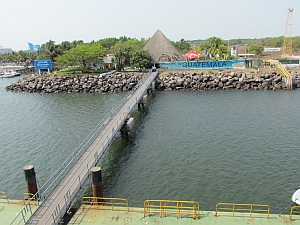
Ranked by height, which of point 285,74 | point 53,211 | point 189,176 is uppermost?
point 285,74

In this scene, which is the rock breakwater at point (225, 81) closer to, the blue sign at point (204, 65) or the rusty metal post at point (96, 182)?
the blue sign at point (204, 65)

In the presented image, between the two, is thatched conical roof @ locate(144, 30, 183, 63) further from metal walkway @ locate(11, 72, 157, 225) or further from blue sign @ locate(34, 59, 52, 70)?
metal walkway @ locate(11, 72, 157, 225)

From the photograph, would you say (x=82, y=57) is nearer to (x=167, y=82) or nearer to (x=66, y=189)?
(x=167, y=82)

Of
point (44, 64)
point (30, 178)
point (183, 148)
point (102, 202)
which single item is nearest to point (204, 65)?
point (44, 64)

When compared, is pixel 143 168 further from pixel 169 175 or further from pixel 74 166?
pixel 74 166

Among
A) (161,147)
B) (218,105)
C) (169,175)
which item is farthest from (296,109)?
(169,175)

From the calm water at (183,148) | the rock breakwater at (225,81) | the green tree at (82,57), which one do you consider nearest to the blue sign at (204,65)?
the rock breakwater at (225,81)
